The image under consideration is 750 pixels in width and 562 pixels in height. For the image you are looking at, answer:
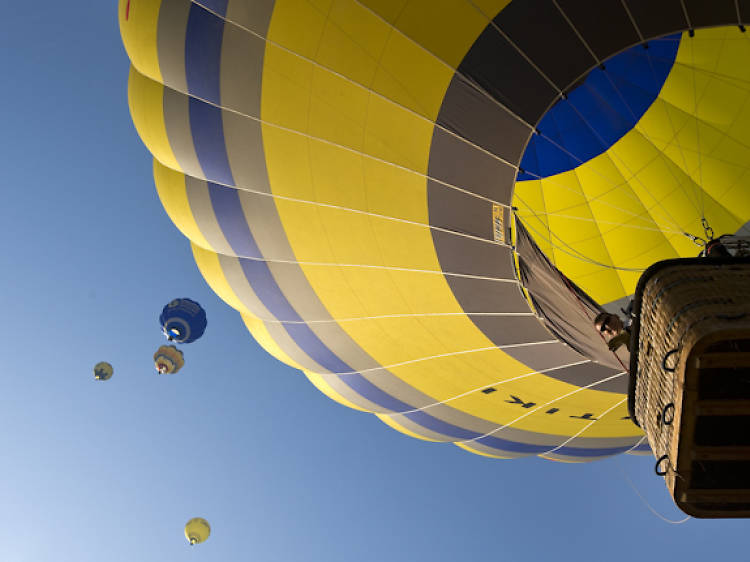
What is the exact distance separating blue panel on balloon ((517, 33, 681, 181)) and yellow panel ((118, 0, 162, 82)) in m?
2.55

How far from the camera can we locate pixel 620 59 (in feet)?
14.6

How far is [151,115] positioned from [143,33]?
1.78 ft

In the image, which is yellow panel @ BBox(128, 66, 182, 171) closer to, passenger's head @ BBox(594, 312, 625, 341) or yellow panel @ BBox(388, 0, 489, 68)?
yellow panel @ BBox(388, 0, 489, 68)

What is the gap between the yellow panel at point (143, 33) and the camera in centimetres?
376

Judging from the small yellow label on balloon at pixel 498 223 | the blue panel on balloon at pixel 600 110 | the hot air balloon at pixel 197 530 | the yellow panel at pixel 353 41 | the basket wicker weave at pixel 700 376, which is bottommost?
the hot air balloon at pixel 197 530

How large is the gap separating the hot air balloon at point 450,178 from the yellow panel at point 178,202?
0.02 meters

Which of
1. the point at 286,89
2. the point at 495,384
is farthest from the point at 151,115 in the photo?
the point at 495,384

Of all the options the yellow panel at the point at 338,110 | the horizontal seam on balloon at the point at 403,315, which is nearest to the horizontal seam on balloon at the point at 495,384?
the horizontal seam on balloon at the point at 403,315

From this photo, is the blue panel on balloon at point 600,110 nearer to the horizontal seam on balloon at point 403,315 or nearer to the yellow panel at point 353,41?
the horizontal seam on balloon at point 403,315

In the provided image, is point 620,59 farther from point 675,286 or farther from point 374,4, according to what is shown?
point 675,286

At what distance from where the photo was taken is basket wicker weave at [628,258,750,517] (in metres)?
1.67

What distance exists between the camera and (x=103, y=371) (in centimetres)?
980

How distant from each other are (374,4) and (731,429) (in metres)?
2.20

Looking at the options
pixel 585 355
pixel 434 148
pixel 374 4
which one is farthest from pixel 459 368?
pixel 374 4
